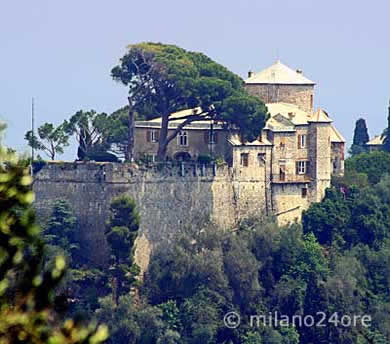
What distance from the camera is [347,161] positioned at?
203ft

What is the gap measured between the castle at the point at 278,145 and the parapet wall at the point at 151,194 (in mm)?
520

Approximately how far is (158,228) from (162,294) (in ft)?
7.32

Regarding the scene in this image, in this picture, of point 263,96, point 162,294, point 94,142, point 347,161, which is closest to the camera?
point 162,294

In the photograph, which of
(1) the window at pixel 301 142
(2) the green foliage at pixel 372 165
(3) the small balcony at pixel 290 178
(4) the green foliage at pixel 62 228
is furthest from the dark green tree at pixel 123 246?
(2) the green foliage at pixel 372 165

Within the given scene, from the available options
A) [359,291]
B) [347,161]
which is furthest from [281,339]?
[347,161]

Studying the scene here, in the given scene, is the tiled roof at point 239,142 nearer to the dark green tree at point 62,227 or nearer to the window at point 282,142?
the window at point 282,142

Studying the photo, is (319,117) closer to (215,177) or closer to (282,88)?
(282,88)

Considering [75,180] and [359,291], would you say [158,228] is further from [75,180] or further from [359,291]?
[359,291]

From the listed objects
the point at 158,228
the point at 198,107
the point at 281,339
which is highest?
the point at 198,107

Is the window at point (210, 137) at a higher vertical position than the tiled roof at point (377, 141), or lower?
lower

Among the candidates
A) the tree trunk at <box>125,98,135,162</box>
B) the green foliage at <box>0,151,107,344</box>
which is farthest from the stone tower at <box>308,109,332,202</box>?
the green foliage at <box>0,151,107,344</box>

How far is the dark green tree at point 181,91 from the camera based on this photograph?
51.2 m

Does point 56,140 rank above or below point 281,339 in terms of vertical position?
above

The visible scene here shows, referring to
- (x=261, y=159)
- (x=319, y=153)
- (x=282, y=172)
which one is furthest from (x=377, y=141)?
(x=261, y=159)
